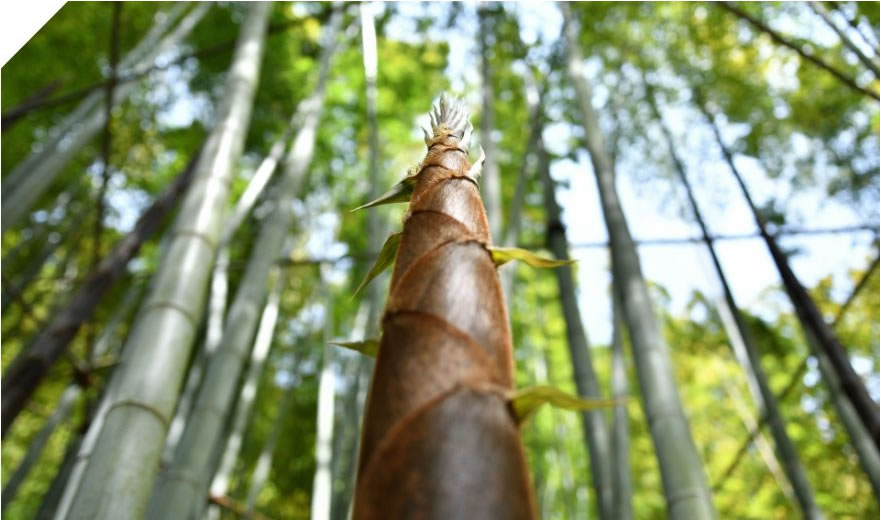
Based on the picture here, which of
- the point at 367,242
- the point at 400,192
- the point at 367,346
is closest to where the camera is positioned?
the point at 367,346

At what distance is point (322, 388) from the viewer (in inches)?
142

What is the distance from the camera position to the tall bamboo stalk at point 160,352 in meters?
1.16

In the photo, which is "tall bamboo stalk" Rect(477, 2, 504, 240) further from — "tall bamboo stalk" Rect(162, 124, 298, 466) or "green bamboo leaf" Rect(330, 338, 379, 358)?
"green bamboo leaf" Rect(330, 338, 379, 358)

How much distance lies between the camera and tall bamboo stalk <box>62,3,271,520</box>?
1.16m

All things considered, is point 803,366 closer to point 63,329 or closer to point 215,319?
point 215,319

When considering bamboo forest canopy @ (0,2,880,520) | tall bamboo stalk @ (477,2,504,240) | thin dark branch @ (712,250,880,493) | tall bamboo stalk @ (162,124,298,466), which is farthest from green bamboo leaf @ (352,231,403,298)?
thin dark branch @ (712,250,880,493)

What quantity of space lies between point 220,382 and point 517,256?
1611mm

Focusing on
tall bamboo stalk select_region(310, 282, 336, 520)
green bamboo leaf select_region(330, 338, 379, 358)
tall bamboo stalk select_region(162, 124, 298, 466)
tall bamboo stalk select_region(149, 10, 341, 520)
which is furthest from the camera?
tall bamboo stalk select_region(162, 124, 298, 466)

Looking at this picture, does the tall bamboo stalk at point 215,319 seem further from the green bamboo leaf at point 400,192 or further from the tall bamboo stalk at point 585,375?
the green bamboo leaf at point 400,192

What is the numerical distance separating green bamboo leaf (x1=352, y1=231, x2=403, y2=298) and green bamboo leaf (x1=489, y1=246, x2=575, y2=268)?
115 mm

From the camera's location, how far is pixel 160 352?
1383 millimetres

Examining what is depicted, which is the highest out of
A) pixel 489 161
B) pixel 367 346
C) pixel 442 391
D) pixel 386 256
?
pixel 489 161

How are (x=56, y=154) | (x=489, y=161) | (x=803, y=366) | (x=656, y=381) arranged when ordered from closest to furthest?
(x=656, y=381), (x=489, y=161), (x=56, y=154), (x=803, y=366)

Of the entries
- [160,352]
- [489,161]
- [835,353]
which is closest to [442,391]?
[160,352]
